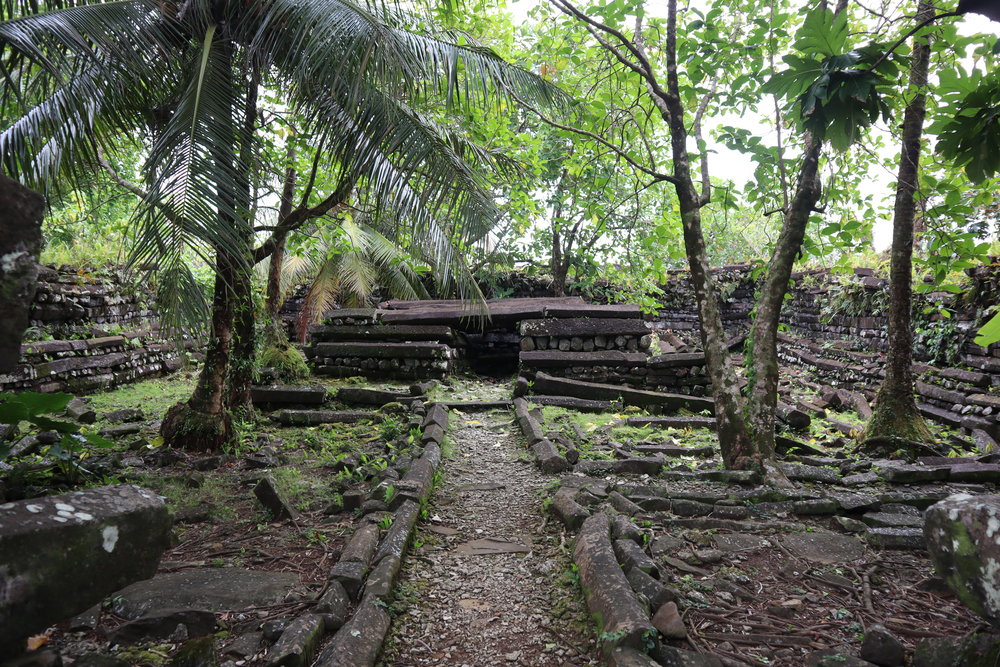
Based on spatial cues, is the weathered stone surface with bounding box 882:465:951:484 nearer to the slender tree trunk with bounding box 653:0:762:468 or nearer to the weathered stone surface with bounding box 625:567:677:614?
the slender tree trunk with bounding box 653:0:762:468

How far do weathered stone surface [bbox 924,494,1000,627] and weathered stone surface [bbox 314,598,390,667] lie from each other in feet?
7.11

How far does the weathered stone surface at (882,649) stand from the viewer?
224 centimetres

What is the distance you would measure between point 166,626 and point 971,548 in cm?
309

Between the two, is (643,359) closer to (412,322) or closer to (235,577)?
(412,322)

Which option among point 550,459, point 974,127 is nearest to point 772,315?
point 550,459

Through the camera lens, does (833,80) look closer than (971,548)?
No

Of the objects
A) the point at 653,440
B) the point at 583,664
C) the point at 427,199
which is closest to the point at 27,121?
the point at 427,199

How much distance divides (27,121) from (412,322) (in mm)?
6674

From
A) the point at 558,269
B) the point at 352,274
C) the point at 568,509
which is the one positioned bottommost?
the point at 568,509

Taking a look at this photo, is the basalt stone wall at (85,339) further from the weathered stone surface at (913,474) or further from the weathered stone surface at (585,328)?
the weathered stone surface at (913,474)

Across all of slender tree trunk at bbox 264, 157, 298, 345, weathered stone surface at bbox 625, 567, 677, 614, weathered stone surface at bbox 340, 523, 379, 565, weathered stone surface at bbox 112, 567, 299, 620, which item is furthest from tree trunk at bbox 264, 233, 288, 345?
weathered stone surface at bbox 625, 567, 677, 614

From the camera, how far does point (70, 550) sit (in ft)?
5.90

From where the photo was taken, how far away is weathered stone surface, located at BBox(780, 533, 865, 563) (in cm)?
340

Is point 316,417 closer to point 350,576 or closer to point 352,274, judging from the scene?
point 350,576
